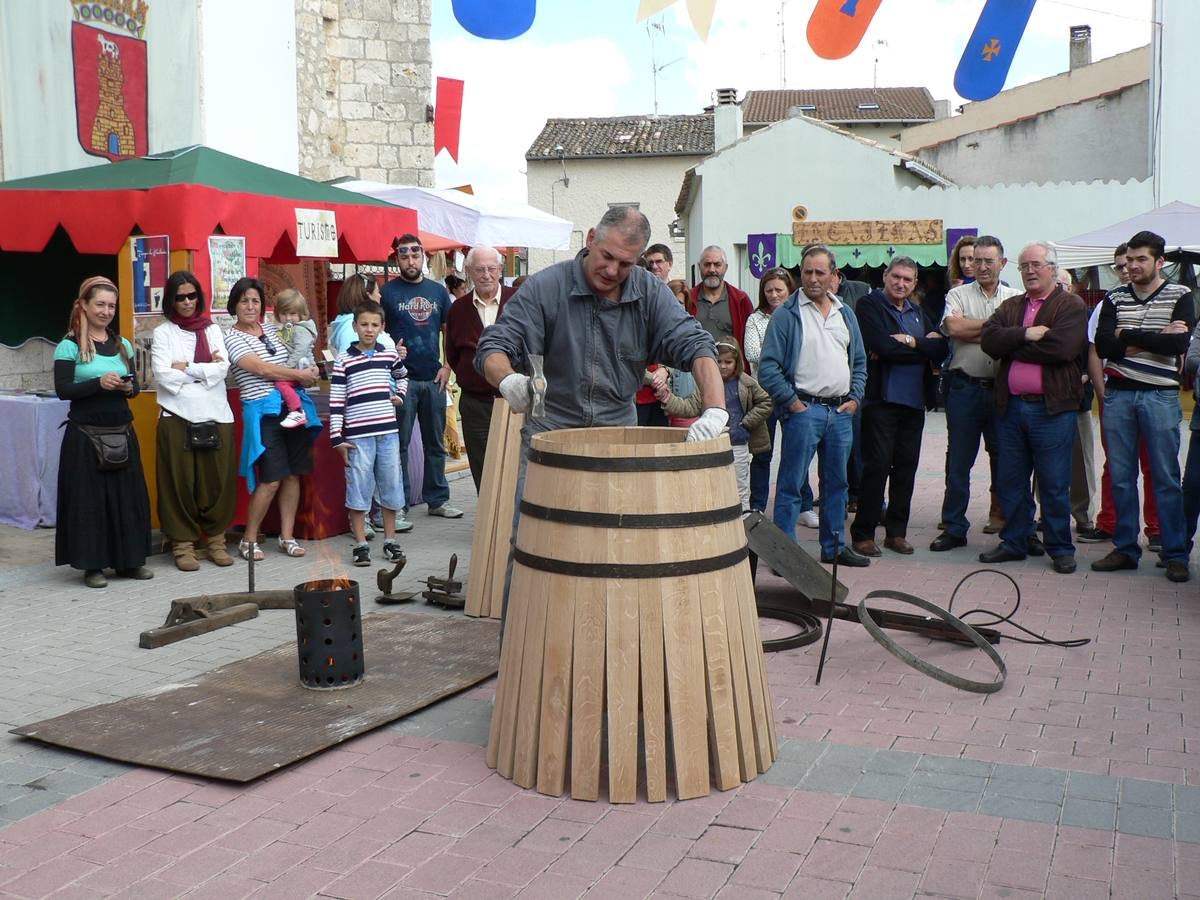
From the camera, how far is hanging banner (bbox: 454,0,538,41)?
6.54 metres

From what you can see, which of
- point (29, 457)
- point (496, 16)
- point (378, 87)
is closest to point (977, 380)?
point (496, 16)

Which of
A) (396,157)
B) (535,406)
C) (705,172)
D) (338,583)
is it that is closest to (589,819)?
(535,406)

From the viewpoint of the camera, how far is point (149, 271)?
8031 millimetres

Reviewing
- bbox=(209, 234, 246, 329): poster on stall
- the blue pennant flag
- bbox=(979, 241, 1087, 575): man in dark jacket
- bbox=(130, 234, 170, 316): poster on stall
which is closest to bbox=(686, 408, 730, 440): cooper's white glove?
bbox=(979, 241, 1087, 575): man in dark jacket

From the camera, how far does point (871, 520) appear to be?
7.82 meters

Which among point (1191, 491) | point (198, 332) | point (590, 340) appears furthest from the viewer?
point (198, 332)

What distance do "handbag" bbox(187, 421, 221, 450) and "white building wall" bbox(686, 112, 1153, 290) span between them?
17866mm

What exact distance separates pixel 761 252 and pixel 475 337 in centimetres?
1679

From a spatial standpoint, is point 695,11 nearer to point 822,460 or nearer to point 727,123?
point 822,460

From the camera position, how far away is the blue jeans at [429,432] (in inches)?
353

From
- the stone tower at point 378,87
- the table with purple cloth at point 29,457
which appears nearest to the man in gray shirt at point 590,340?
the table with purple cloth at point 29,457

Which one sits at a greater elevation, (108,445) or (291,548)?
(108,445)

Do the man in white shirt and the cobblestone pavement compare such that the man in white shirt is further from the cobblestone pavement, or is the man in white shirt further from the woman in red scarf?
the woman in red scarf

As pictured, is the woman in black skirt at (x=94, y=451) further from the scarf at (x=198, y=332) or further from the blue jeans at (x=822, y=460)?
the blue jeans at (x=822, y=460)
